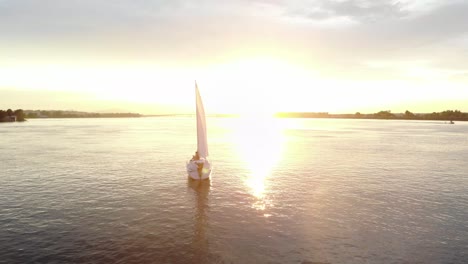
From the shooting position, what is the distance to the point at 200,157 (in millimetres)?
48688

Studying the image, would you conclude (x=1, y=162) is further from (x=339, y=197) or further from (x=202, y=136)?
(x=339, y=197)

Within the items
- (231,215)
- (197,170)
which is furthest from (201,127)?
(231,215)

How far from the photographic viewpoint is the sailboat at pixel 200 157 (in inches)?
1797

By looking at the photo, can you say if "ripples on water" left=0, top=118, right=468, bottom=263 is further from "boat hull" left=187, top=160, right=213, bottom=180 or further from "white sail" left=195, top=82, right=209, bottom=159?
"white sail" left=195, top=82, right=209, bottom=159

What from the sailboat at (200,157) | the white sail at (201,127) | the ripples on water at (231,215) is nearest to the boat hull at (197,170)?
the sailboat at (200,157)

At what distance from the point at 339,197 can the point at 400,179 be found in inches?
701

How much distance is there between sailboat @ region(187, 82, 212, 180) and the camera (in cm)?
4566

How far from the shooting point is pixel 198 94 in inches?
1908

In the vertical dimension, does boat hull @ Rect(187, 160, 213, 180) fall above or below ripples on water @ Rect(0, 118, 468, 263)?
above

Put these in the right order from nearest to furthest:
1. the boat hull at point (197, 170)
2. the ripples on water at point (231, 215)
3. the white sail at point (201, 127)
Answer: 1. the ripples on water at point (231, 215)
2. the boat hull at point (197, 170)
3. the white sail at point (201, 127)

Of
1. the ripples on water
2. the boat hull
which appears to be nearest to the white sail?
the boat hull

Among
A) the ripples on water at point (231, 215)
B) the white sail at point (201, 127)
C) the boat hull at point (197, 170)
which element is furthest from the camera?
the white sail at point (201, 127)

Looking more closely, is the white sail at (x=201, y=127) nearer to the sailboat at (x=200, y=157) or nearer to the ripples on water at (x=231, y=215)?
the sailboat at (x=200, y=157)

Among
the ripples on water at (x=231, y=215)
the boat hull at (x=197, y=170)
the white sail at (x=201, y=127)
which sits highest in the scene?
the white sail at (x=201, y=127)
